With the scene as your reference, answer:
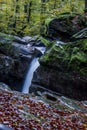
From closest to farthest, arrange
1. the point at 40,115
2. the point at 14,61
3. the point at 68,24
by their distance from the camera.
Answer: the point at 40,115, the point at 14,61, the point at 68,24

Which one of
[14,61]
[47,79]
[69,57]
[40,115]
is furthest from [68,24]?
[40,115]

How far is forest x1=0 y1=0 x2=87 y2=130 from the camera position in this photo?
10.2 m

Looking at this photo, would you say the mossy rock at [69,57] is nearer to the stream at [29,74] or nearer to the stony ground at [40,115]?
the stream at [29,74]

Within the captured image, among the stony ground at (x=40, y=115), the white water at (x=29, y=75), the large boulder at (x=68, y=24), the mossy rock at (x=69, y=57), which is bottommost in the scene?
the white water at (x=29, y=75)

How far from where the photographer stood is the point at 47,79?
17.7 metres

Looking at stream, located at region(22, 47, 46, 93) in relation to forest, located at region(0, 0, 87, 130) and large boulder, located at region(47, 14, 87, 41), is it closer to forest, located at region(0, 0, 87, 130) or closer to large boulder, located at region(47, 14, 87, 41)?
forest, located at region(0, 0, 87, 130)

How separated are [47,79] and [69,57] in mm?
1908

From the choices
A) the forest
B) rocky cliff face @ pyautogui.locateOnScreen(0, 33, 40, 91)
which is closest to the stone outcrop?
the forest

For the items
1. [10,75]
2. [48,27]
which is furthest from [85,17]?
[10,75]

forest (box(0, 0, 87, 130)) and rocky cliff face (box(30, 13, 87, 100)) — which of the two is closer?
forest (box(0, 0, 87, 130))

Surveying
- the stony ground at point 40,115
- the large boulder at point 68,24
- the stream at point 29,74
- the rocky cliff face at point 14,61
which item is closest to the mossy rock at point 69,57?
the stream at point 29,74

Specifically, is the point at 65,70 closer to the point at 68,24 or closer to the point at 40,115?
the point at 68,24

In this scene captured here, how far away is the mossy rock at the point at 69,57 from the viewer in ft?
55.1

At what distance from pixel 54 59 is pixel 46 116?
7.23 meters
